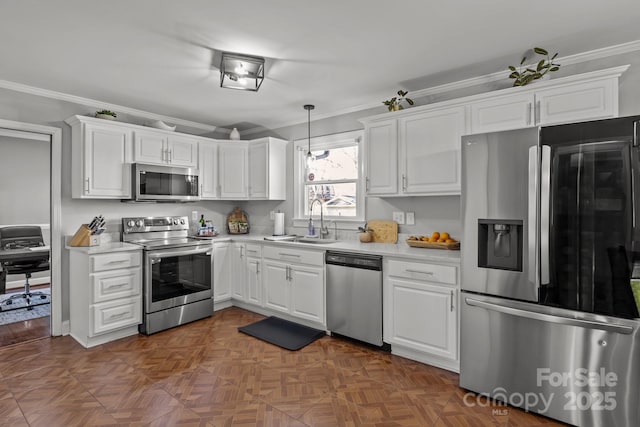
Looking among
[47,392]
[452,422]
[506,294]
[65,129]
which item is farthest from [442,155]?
[65,129]

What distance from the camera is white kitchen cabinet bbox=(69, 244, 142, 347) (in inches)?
125

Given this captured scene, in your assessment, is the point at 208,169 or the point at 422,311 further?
the point at 208,169

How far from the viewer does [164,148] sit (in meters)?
3.99

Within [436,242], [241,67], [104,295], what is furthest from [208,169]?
[436,242]

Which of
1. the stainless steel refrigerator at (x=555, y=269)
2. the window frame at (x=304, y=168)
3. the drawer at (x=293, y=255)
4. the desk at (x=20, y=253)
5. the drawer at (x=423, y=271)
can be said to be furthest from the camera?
the window frame at (x=304, y=168)

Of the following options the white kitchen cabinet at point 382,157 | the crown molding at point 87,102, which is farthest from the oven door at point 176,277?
the white kitchen cabinet at point 382,157

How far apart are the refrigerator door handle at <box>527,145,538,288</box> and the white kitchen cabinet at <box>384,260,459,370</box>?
573mm

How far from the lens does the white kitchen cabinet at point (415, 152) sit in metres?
2.91

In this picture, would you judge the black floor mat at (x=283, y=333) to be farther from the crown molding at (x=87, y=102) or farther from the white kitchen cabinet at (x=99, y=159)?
the crown molding at (x=87, y=102)

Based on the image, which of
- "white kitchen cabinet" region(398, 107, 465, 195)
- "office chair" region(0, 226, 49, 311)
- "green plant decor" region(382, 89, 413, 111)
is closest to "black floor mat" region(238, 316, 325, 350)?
"white kitchen cabinet" region(398, 107, 465, 195)

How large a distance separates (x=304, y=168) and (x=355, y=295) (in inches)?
78.5

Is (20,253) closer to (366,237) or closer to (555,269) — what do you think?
(366,237)

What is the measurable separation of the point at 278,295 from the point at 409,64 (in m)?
2.67

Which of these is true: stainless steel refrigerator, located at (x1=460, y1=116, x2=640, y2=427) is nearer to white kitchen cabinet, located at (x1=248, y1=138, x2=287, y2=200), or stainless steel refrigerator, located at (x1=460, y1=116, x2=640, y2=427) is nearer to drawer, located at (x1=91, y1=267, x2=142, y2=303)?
white kitchen cabinet, located at (x1=248, y1=138, x2=287, y2=200)
